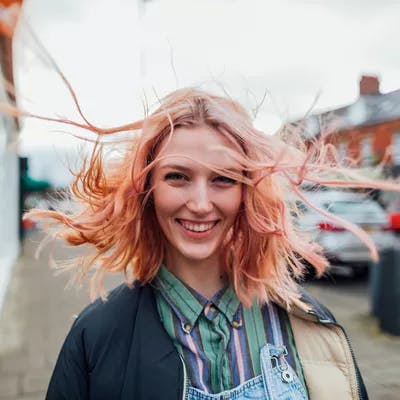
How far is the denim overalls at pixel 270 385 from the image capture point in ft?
4.88

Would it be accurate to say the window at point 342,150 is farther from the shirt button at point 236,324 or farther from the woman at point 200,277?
the shirt button at point 236,324

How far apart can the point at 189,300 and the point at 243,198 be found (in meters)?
0.39

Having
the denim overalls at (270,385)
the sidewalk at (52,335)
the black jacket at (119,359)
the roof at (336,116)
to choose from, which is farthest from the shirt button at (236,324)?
the sidewalk at (52,335)

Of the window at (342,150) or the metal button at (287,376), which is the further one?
the window at (342,150)

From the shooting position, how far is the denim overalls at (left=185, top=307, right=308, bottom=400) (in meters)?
1.49

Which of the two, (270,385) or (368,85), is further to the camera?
(368,85)

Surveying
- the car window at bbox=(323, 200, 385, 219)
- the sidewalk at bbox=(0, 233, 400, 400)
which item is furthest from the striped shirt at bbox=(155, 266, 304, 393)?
the car window at bbox=(323, 200, 385, 219)

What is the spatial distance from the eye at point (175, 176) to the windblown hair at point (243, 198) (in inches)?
3.1

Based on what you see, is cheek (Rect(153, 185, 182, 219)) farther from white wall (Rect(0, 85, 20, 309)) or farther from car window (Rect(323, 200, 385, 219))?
car window (Rect(323, 200, 385, 219))

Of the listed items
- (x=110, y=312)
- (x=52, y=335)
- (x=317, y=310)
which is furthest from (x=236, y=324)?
(x=52, y=335)

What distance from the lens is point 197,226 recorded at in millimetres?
1618

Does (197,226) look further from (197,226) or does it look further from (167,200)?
(167,200)

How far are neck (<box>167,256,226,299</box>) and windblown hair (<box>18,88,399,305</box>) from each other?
70 mm

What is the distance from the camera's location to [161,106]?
5.67ft
